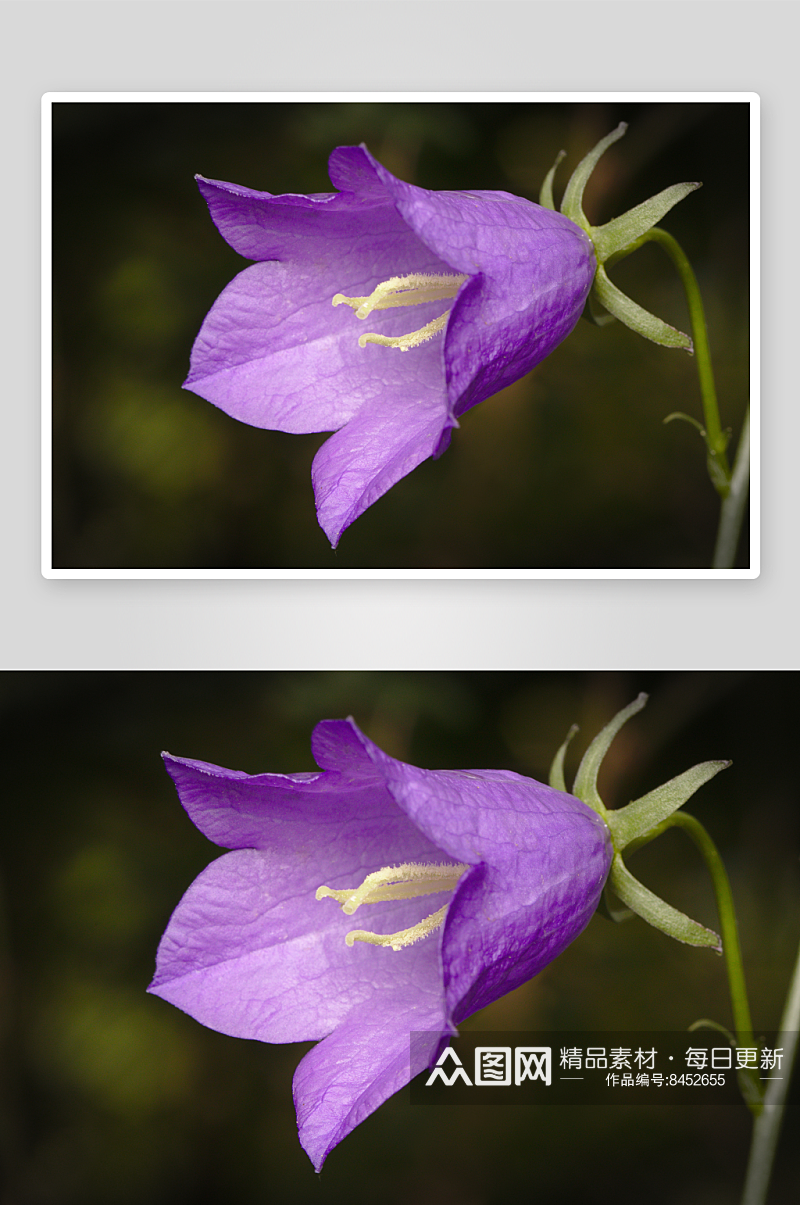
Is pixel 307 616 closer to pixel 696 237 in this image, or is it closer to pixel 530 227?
pixel 530 227

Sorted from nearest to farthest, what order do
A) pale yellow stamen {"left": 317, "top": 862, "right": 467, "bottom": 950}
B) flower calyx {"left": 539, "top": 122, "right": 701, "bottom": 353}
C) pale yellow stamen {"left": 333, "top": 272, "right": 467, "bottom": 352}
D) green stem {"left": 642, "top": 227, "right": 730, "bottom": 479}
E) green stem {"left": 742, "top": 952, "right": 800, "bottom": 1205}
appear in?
pale yellow stamen {"left": 317, "top": 862, "right": 467, "bottom": 950} < pale yellow stamen {"left": 333, "top": 272, "right": 467, "bottom": 352} < flower calyx {"left": 539, "top": 122, "right": 701, "bottom": 353} < green stem {"left": 642, "top": 227, "right": 730, "bottom": 479} < green stem {"left": 742, "top": 952, "right": 800, "bottom": 1205}

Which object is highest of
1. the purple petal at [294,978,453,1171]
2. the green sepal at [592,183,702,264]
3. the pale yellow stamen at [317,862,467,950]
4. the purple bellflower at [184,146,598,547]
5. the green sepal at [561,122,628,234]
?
the green sepal at [561,122,628,234]

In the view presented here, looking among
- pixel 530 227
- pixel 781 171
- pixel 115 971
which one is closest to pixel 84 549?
pixel 115 971

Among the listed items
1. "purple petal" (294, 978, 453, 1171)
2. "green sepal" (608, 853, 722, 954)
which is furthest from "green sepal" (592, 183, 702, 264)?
"purple petal" (294, 978, 453, 1171)

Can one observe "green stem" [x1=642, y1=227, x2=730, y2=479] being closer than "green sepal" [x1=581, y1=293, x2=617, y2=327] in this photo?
No

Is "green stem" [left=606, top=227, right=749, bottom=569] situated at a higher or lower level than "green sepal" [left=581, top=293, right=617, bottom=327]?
lower

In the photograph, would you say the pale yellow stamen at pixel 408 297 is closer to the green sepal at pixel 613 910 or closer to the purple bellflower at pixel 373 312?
the purple bellflower at pixel 373 312

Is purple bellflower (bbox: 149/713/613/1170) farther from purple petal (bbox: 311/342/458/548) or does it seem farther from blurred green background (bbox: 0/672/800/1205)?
blurred green background (bbox: 0/672/800/1205)
